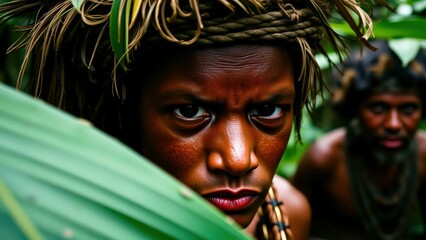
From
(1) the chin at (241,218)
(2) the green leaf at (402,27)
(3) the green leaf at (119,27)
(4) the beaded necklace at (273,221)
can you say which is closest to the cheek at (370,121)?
(2) the green leaf at (402,27)

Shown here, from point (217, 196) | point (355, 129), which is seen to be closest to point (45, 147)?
point (217, 196)

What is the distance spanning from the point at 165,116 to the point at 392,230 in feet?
9.38

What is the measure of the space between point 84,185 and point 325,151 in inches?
128

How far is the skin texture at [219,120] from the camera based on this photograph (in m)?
1.31

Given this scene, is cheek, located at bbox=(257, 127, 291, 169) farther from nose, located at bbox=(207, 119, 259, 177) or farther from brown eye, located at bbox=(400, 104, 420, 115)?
brown eye, located at bbox=(400, 104, 420, 115)

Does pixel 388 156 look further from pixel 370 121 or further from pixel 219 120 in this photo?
pixel 219 120

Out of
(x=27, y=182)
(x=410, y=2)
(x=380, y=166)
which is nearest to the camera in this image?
(x=27, y=182)

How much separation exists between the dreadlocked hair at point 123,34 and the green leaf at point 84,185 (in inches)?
20.0

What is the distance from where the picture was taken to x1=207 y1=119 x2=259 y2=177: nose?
4.16ft

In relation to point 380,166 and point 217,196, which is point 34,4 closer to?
point 217,196

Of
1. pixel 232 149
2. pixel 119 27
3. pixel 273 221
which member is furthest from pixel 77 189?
pixel 273 221

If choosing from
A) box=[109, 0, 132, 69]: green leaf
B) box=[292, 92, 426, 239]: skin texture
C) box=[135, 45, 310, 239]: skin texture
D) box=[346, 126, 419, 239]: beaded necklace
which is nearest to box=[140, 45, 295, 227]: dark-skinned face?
box=[135, 45, 310, 239]: skin texture

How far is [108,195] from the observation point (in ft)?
1.97

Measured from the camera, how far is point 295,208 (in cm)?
212
